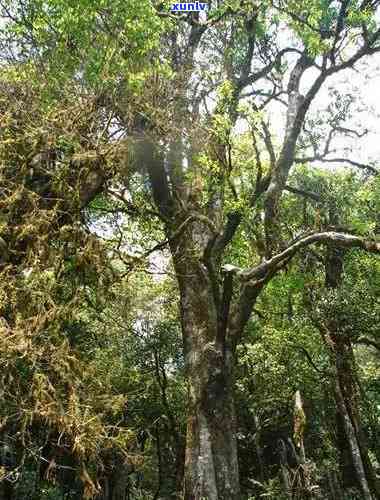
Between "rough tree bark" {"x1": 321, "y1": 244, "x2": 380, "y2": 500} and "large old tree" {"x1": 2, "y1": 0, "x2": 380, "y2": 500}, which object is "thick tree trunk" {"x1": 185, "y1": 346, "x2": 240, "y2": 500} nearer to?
"large old tree" {"x1": 2, "y1": 0, "x2": 380, "y2": 500}

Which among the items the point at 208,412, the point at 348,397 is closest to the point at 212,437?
the point at 208,412

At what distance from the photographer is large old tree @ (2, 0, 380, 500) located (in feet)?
28.7

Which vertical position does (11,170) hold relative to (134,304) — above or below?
Answer: below

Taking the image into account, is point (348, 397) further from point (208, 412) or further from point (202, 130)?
point (202, 130)

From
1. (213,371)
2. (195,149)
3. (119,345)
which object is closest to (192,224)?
(195,149)

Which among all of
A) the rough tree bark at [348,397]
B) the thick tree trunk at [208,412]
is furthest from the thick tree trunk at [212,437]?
the rough tree bark at [348,397]

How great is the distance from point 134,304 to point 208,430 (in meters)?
11.4

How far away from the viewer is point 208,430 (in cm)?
929

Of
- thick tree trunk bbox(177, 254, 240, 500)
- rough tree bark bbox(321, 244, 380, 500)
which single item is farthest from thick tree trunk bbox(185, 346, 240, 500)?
rough tree bark bbox(321, 244, 380, 500)

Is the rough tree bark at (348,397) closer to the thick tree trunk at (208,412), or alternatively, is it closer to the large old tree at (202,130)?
the large old tree at (202,130)

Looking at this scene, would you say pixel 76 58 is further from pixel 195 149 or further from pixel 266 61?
pixel 266 61

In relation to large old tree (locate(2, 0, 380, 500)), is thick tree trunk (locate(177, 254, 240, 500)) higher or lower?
lower

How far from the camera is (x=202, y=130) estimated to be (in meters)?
10.3

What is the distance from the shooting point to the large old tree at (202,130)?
8.73 metres
